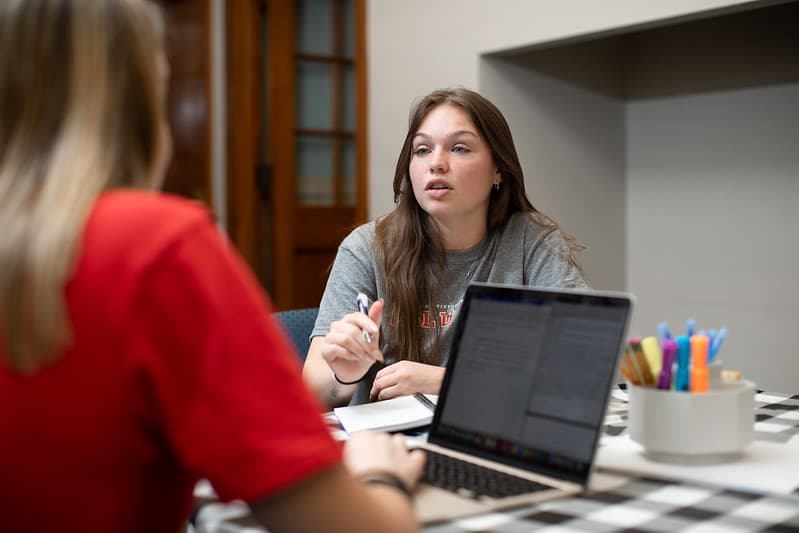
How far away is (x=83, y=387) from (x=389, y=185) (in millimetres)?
2843

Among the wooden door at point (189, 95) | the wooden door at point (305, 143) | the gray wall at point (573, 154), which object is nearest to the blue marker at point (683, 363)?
the gray wall at point (573, 154)

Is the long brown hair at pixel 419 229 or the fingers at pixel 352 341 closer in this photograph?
the fingers at pixel 352 341

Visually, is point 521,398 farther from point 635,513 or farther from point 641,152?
point 641,152

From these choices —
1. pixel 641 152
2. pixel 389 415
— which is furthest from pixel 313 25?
pixel 389 415

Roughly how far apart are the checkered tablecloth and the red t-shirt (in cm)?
22

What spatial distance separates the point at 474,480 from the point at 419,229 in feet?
3.20

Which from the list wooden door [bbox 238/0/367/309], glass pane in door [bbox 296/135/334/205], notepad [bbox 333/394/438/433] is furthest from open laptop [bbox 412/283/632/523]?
glass pane in door [bbox 296/135/334/205]

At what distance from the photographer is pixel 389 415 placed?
129 centimetres

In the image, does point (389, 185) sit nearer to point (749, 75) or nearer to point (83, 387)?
point (749, 75)

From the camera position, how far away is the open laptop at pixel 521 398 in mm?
921

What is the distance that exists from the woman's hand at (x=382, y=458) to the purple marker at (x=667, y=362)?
0.33 m

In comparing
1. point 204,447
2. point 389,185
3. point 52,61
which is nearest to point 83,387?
point 204,447

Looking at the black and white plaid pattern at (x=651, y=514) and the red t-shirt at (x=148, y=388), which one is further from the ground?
the red t-shirt at (x=148, y=388)

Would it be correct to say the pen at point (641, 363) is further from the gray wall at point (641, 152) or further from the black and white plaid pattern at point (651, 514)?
the gray wall at point (641, 152)
